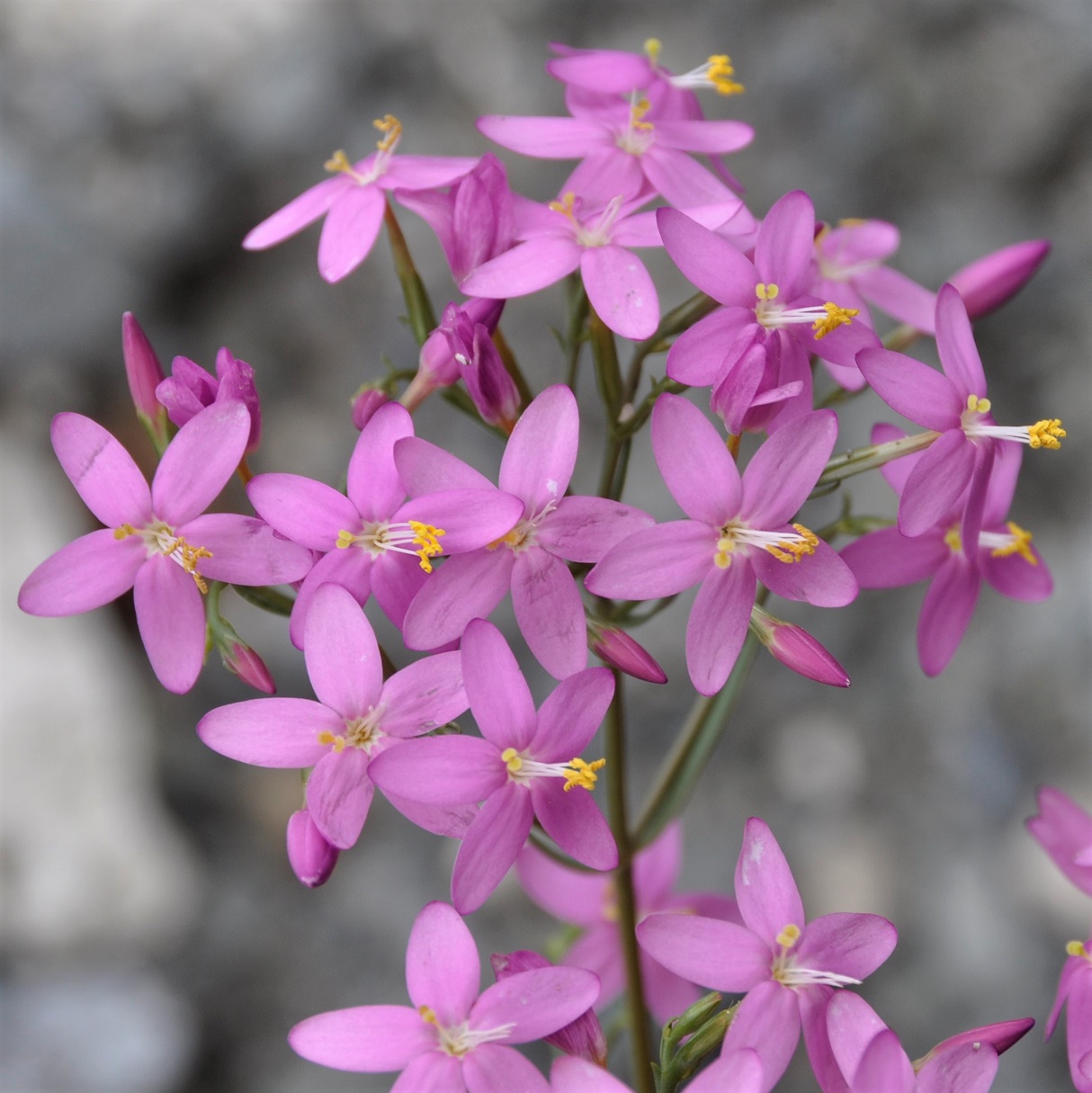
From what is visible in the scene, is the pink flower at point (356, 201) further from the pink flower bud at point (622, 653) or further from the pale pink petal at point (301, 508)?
the pink flower bud at point (622, 653)

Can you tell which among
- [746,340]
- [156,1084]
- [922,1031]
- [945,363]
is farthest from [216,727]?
[922,1031]

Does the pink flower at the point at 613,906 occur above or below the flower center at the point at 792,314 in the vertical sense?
below

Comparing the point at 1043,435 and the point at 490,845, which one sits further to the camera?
the point at 1043,435

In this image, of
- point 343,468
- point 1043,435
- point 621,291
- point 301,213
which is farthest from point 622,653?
point 343,468

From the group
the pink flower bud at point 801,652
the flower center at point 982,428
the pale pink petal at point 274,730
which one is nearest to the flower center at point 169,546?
the pale pink petal at point 274,730

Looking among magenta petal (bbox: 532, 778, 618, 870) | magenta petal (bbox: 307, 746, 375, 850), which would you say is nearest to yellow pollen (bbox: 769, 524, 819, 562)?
magenta petal (bbox: 532, 778, 618, 870)

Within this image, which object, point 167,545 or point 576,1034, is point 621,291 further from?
point 576,1034
